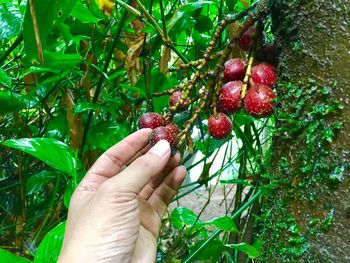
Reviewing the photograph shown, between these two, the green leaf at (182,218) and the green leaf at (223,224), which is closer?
the green leaf at (223,224)

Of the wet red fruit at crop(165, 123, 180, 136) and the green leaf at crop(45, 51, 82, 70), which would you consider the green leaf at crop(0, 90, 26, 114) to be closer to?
the green leaf at crop(45, 51, 82, 70)

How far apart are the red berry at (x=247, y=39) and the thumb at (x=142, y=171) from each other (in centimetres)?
16

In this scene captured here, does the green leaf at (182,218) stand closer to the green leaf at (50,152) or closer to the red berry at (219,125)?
the green leaf at (50,152)

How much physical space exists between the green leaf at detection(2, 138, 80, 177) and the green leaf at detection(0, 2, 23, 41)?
0.28m

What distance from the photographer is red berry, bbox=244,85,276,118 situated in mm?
469

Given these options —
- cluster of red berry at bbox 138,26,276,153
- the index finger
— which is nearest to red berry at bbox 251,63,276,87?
cluster of red berry at bbox 138,26,276,153

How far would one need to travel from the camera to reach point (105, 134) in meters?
0.95

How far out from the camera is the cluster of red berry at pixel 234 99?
473 millimetres

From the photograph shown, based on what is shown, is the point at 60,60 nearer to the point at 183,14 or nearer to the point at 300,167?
the point at 183,14

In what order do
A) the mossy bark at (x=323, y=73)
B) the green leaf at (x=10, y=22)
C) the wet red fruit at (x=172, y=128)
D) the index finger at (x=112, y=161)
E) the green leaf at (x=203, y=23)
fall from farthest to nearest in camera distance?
1. the green leaf at (x=203, y=23)
2. the green leaf at (x=10, y=22)
3. the index finger at (x=112, y=161)
4. the wet red fruit at (x=172, y=128)
5. the mossy bark at (x=323, y=73)

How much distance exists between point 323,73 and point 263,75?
0.24ft

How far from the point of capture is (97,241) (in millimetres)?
538

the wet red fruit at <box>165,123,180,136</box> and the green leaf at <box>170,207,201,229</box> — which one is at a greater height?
the wet red fruit at <box>165,123,180,136</box>

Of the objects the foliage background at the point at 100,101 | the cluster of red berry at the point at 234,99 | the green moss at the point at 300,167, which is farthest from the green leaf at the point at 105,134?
the green moss at the point at 300,167
